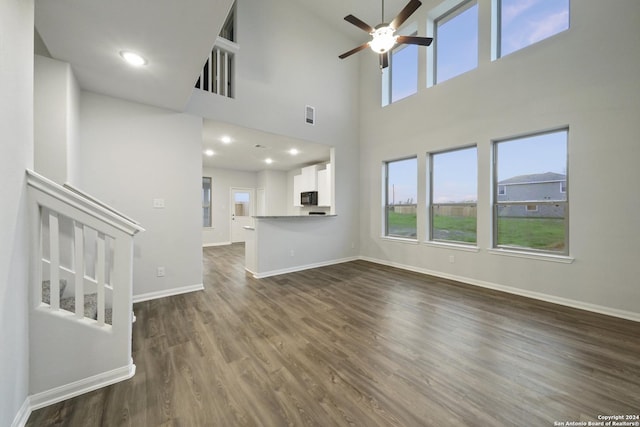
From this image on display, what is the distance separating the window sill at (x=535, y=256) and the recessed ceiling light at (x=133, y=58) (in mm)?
5024

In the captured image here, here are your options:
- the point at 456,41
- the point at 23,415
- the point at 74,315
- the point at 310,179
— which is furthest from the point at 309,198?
the point at 23,415

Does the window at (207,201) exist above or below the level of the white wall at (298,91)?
below

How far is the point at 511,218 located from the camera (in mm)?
3613

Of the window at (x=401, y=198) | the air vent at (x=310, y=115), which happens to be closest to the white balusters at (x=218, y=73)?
the air vent at (x=310, y=115)

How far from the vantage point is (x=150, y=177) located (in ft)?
10.3

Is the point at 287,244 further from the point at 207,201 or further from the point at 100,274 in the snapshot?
the point at 207,201

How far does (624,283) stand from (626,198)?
0.97 meters

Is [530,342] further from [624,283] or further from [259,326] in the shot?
[259,326]

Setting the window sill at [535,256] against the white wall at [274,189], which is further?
the white wall at [274,189]

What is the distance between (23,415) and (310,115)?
4.95m

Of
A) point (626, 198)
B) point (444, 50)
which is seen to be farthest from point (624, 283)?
point (444, 50)

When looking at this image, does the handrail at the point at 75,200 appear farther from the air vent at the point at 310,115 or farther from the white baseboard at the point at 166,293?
the air vent at the point at 310,115

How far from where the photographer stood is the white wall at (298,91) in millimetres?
3981

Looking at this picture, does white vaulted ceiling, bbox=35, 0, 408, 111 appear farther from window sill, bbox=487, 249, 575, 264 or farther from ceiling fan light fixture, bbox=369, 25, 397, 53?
window sill, bbox=487, 249, 575, 264
